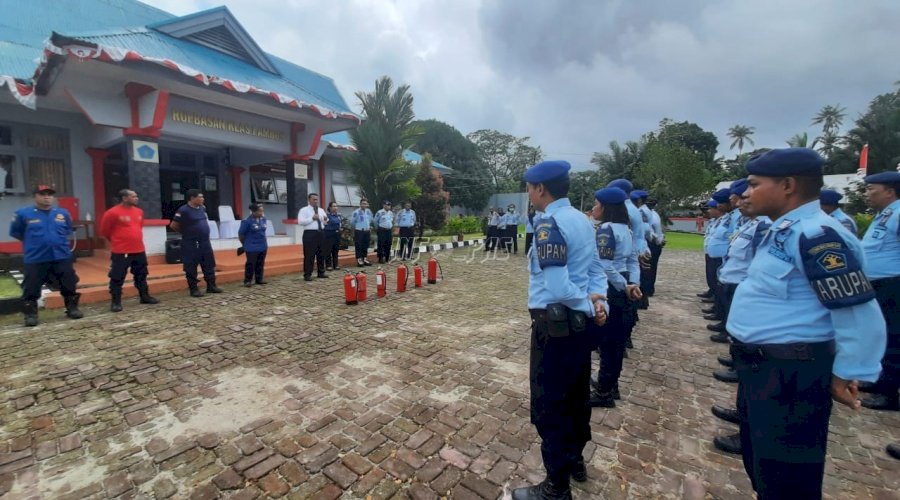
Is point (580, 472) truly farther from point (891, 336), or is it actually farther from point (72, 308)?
point (72, 308)

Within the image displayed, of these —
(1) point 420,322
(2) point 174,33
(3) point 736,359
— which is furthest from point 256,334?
(2) point 174,33

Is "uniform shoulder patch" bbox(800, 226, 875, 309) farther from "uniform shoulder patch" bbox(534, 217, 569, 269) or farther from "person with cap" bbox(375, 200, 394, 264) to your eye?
"person with cap" bbox(375, 200, 394, 264)

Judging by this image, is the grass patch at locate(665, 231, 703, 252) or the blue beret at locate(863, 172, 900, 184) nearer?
the blue beret at locate(863, 172, 900, 184)

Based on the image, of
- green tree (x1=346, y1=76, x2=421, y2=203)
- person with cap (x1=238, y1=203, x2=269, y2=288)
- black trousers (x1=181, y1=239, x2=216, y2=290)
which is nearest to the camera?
→ black trousers (x1=181, y1=239, x2=216, y2=290)

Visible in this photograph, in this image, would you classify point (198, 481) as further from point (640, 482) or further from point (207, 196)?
point (207, 196)

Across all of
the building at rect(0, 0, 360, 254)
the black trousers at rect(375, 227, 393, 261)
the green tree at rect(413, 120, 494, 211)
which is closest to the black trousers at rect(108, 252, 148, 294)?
the building at rect(0, 0, 360, 254)

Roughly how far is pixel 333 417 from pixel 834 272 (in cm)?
308

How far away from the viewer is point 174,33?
32.8 ft

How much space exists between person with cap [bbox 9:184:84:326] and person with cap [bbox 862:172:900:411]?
912cm

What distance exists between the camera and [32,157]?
912 centimetres

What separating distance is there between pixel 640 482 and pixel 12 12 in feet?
53.9

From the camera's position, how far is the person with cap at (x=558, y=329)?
6.92 ft

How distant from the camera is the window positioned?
884cm

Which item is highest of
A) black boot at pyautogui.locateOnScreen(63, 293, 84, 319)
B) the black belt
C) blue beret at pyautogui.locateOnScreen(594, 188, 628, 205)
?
blue beret at pyautogui.locateOnScreen(594, 188, 628, 205)
